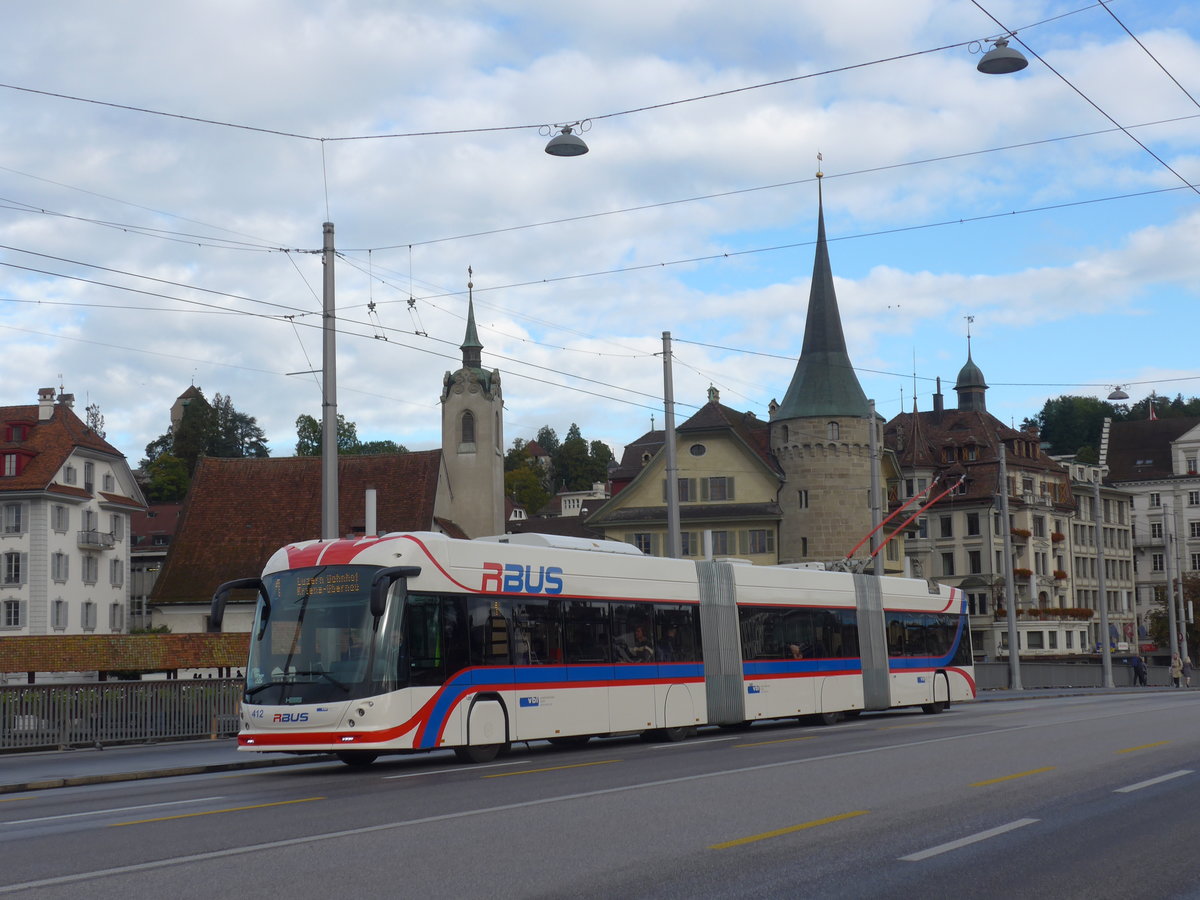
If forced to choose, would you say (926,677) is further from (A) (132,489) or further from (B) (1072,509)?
(B) (1072,509)

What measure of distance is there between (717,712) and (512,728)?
229 inches

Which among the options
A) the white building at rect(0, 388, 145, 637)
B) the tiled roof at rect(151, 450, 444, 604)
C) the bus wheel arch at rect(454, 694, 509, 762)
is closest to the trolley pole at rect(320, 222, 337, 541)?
the bus wheel arch at rect(454, 694, 509, 762)

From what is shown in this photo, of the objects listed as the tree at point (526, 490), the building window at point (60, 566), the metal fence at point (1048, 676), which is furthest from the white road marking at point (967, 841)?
the tree at point (526, 490)

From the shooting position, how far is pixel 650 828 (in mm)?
11117

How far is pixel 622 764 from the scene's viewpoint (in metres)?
18.0

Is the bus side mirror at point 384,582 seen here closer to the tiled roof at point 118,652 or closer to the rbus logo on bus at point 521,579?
the rbus logo on bus at point 521,579

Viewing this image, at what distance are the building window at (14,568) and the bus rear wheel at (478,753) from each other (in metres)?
55.1

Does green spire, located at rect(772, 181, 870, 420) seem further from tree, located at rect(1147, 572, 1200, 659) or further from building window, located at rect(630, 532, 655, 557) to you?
tree, located at rect(1147, 572, 1200, 659)

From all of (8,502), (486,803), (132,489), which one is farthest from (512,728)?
(132,489)

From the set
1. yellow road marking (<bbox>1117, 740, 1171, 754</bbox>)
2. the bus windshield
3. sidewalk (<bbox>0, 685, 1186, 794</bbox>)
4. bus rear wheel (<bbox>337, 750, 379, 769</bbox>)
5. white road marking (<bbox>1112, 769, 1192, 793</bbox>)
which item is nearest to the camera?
white road marking (<bbox>1112, 769, 1192, 793</bbox>)

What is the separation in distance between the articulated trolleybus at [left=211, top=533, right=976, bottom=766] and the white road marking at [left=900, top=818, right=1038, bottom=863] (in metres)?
8.64

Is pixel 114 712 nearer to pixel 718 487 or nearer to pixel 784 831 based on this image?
pixel 784 831

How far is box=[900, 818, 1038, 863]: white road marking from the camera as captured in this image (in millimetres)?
9625

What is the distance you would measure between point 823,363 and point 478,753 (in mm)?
55628
